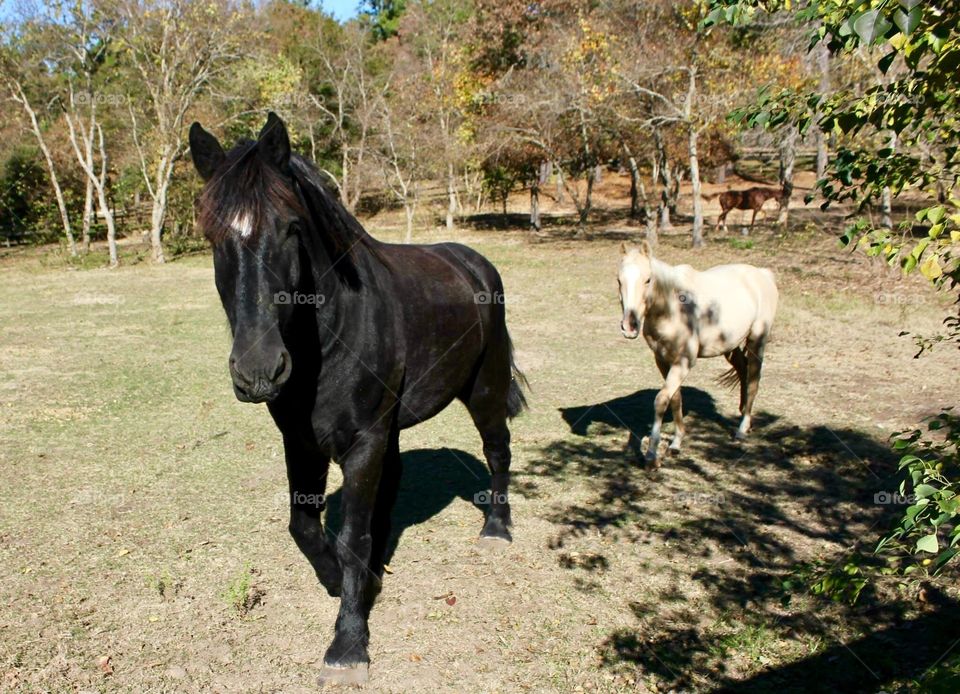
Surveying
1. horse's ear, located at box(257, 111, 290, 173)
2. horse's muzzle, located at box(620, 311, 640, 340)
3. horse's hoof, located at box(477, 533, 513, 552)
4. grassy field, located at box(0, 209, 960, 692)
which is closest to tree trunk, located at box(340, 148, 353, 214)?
grassy field, located at box(0, 209, 960, 692)

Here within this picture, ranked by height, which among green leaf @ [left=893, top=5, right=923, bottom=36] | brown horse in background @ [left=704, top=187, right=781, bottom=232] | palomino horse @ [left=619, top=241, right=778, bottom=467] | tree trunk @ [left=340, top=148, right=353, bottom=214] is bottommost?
palomino horse @ [left=619, top=241, right=778, bottom=467]

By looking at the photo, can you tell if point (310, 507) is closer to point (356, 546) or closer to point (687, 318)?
point (356, 546)

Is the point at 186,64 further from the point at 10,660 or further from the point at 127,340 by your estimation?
the point at 10,660

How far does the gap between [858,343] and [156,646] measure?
1011 cm

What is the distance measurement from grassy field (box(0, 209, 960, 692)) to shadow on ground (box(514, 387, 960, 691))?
18 millimetres

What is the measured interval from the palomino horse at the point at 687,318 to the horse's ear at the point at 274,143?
3501 millimetres

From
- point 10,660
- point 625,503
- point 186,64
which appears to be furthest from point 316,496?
point 186,64

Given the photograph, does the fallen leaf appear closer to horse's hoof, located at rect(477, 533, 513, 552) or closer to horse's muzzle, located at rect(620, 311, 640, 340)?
horse's hoof, located at rect(477, 533, 513, 552)

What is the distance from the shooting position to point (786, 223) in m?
24.0

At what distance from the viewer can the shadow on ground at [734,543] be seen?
12.6ft

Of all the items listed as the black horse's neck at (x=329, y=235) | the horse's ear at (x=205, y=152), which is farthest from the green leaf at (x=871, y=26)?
the horse's ear at (x=205, y=152)

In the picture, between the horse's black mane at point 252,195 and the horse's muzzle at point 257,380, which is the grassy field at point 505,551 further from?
the horse's black mane at point 252,195

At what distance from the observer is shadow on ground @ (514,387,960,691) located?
3.86m

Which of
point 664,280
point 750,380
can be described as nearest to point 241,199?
point 664,280
